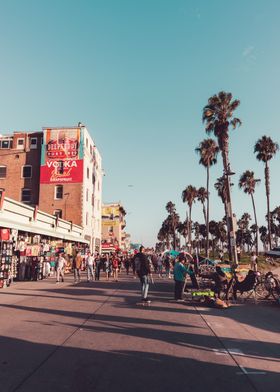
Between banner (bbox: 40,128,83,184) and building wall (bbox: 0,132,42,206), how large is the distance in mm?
2040

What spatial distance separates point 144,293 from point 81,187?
3438cm

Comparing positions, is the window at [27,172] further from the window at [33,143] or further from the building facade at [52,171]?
the window at [33,143]

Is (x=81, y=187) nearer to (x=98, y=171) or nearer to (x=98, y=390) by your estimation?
(x=98, y=171)

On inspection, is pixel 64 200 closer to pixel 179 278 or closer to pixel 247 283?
pixel 179 278

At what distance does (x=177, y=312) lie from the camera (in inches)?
419

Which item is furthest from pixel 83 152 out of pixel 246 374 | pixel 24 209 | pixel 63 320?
pixel 246 374

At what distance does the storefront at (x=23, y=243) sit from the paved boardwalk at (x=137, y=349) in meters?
7.99

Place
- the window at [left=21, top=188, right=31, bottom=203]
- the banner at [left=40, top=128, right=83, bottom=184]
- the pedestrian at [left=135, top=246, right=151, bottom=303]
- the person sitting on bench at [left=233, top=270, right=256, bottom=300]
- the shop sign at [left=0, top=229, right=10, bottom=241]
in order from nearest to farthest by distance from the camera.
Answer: the pedestrian at [left=135, top=246, right=151, bottom=303], the person sitting on bench at [left=233, top=270, right=256, bottom=300], the shop sign at [left=0, top=229, right=10, bottom=241], the banner at [left=40, top=128, right=83, bottom=184], the window at [left=21, top=188, right=31, bottom=203]

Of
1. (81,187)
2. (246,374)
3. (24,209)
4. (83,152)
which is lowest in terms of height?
(246,374)

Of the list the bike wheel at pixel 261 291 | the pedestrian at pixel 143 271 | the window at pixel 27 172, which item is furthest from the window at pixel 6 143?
the bike wheel at pixel 261 291

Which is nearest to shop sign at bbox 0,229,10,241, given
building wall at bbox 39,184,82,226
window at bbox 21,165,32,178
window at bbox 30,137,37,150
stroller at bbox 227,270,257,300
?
stroller at bbox 227,270,257,300

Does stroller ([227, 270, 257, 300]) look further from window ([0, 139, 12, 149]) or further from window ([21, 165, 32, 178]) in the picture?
window ([0, 139, 12, 149])

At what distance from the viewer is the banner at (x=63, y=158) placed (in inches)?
1801

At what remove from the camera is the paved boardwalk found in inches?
183
